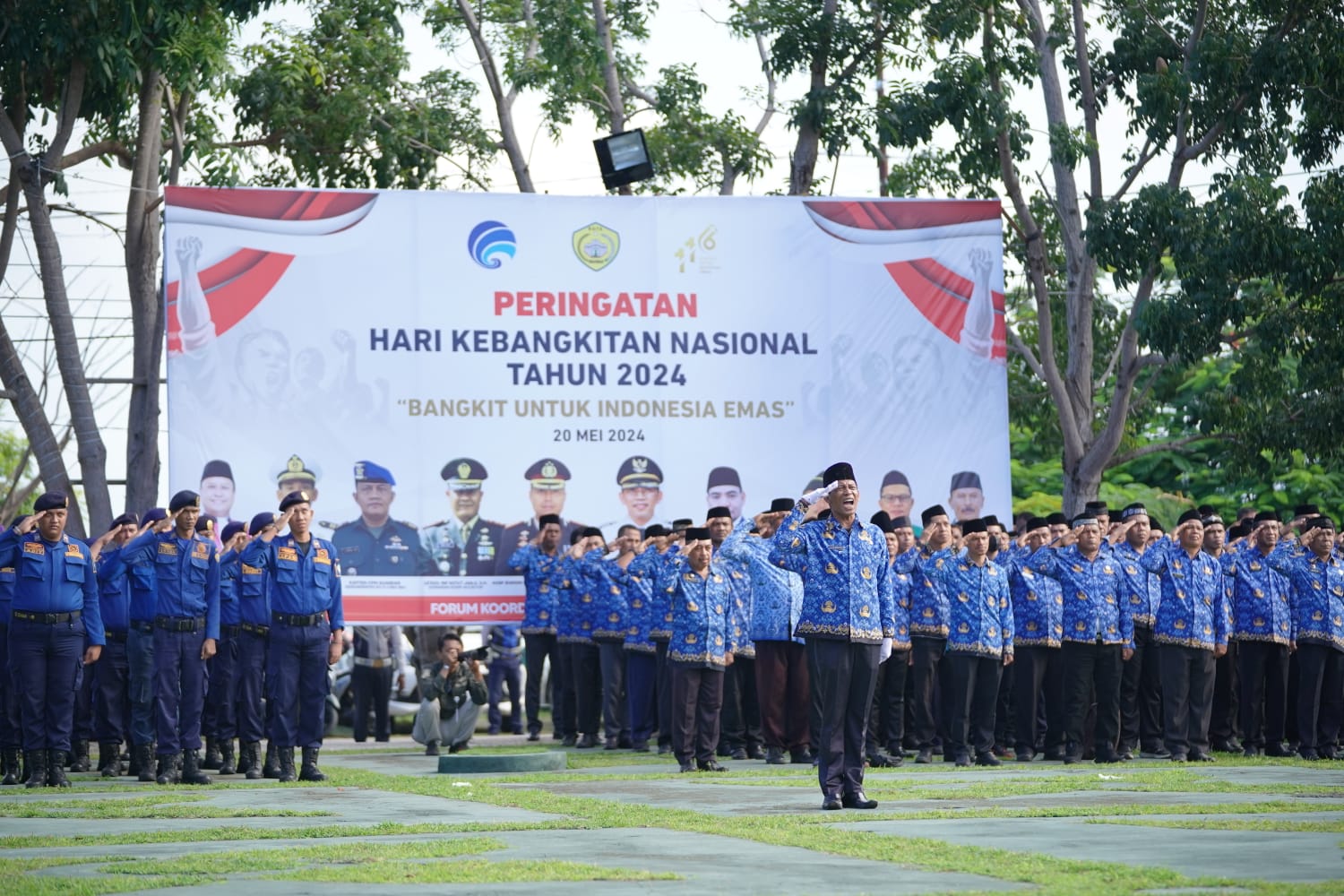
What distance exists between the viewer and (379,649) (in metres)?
16.2

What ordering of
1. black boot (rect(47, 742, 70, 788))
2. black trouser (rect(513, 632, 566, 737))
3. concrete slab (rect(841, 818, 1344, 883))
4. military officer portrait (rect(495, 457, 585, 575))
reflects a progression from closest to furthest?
concrete slab (rect(841, 818, 1344, 883))
black boot (rect(47, 742, 70, 788))
military officer portrait (rect(495, 457, 585, 575))
black trouser (rect(513, 632, 566, 737))

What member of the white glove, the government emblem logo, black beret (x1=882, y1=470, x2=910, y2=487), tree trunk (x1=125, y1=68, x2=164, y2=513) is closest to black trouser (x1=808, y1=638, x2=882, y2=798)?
the white glove

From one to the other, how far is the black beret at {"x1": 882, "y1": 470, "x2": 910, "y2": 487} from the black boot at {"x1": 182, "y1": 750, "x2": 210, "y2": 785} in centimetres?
665

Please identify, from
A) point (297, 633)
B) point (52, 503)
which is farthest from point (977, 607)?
point (52, 503)

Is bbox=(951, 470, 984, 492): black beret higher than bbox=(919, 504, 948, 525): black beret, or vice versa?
bbox=(951, 470, 984, 492): black beret

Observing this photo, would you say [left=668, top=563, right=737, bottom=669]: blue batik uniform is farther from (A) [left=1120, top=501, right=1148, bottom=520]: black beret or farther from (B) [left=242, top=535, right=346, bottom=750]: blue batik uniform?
(A) [left=1120, top=501, right=1148, bottom=520]: black beret

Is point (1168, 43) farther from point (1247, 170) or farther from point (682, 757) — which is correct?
point (682, 757)

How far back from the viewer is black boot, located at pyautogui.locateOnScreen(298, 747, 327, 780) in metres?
11.2

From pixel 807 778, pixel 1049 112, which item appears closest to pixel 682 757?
pixel 807 778

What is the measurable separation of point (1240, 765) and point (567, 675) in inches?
223

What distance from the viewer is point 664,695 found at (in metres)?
14.2

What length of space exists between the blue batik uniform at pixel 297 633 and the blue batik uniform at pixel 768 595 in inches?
111

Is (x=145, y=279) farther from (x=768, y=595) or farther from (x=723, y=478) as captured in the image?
(x=768, y=595)

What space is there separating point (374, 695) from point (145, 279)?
17.0 feet
